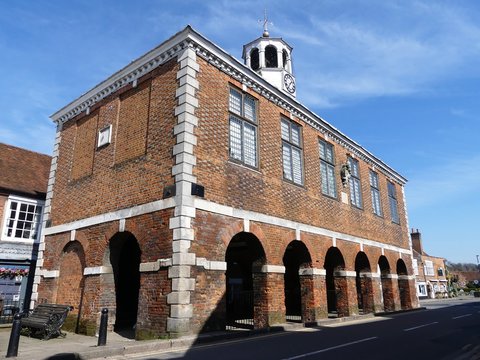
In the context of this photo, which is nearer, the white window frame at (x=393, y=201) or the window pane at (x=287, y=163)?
the window pane at (x=287, y=163)

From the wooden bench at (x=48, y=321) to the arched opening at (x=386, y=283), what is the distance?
16239 mm

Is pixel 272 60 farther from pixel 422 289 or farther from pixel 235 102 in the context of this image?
→ pixel 422 289

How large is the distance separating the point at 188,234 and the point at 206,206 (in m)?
1.09

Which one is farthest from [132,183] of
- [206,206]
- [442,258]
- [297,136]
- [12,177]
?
[442,258]

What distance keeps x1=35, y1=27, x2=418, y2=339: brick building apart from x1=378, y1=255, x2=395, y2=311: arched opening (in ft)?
9.31

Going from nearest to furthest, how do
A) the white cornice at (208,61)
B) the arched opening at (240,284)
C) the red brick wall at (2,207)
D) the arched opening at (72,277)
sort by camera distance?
the white cornice at (208,61), the arched opening at (72,277), the arched opening at (240,284), the red brick wall at (2,207)

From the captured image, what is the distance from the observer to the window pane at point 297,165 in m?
15.9

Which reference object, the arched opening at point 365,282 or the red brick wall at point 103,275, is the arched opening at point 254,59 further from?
the red brick wall at point 103,275

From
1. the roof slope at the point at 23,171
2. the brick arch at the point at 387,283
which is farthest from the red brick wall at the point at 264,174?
the roof slope at the point at 23,171

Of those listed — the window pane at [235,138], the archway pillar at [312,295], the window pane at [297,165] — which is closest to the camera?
the window pane at [235,138]

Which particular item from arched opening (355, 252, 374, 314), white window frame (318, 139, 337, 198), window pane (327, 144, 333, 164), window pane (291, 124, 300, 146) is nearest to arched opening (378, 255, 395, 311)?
arched opening (355, 252, 374, 314)

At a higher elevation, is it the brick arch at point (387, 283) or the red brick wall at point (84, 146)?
the red brick wall at point (84, 146)

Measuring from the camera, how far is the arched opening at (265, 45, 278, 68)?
2003 centimetres

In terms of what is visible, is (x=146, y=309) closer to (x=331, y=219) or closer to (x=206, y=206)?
(x=206, y=206)
